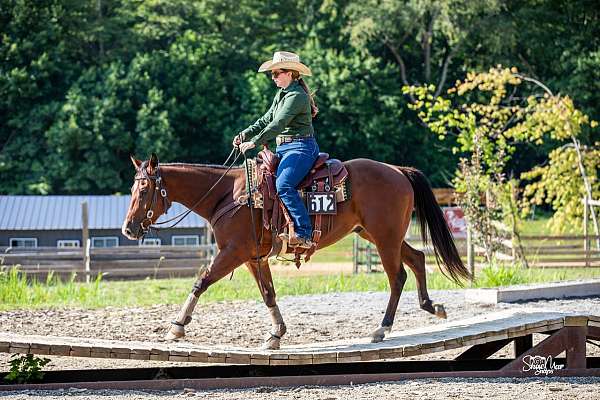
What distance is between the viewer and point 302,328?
35.4ft

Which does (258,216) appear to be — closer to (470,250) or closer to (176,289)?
(176,289)

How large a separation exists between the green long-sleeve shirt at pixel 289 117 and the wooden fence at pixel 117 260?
1380 centimetres

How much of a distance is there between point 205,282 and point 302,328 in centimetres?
280

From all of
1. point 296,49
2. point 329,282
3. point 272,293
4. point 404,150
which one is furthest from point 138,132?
point 272,293

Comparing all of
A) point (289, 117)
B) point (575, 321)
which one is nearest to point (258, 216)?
point (289, 117)

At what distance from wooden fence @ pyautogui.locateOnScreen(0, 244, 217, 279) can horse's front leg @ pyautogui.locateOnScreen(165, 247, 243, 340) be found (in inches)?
542

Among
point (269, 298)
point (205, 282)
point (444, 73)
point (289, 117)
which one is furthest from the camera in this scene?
point (444, 73)

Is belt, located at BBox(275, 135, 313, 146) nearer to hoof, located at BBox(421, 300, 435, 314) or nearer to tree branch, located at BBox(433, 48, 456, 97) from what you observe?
hoof, located at BBox(421, 300, 435, 314)

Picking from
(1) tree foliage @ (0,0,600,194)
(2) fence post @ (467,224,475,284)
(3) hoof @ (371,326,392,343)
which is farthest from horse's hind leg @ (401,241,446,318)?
(1) tree foliage @ (0,0,600,194)

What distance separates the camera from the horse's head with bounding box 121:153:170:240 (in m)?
8.30

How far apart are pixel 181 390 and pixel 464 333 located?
2494 mm

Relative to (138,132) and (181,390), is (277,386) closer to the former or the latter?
(181,390)

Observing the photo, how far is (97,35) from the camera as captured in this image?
4072 cm

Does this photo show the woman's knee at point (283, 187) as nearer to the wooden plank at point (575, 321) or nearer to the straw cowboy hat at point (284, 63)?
the straw cowboy hat at point (284, 63)
